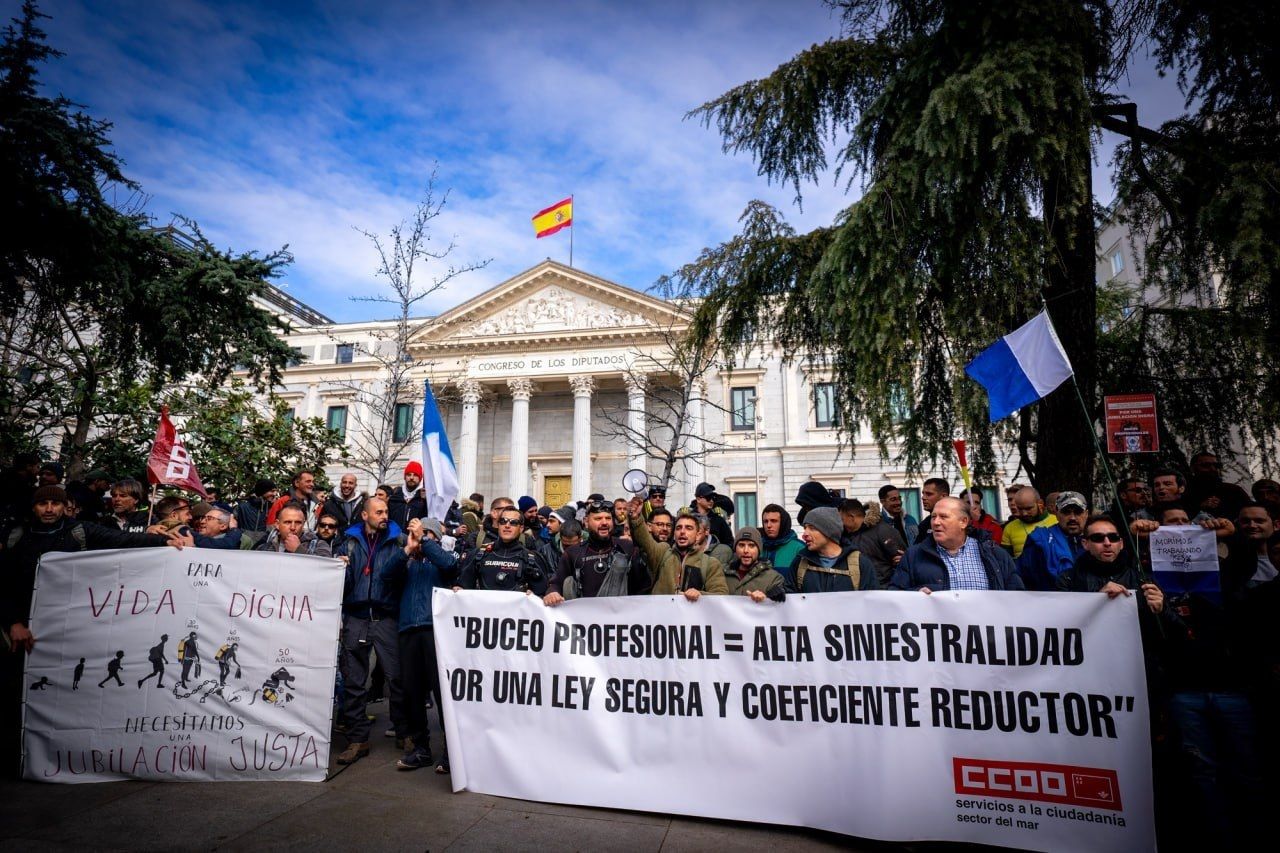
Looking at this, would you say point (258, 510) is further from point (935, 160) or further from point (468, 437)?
point (468, 437)

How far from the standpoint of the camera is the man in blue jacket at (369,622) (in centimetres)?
549

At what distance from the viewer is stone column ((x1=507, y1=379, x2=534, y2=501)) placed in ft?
113

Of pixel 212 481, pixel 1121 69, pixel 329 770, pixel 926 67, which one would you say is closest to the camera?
pixel 329 770

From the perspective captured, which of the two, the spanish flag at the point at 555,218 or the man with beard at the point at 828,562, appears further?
the spanish flag at the point at 555,218

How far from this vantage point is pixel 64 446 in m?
14.4

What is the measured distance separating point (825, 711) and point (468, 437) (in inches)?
1285

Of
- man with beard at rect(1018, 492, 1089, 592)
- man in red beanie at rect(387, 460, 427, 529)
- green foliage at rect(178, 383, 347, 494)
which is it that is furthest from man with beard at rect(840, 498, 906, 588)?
green foliage at rect(178, 383, 347, 494)

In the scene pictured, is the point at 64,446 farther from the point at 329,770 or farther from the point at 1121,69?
the point at 1121,69

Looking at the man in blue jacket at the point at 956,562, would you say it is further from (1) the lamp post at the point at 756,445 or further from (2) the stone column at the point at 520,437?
(2) the stone column at the point at 520,437

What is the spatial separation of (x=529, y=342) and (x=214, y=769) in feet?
105

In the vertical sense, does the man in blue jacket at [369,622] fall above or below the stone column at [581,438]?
below

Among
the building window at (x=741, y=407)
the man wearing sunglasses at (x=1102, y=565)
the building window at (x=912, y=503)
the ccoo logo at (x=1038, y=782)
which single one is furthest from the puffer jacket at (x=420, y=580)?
the building window at (x=741, y=407)

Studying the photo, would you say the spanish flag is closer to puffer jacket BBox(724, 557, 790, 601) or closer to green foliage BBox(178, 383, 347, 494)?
green foliage BBox(178, 383, 347, 494)

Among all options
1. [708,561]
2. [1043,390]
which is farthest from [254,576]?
[1043,390]
